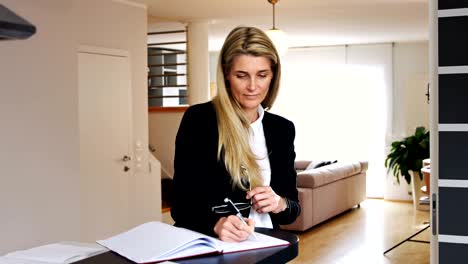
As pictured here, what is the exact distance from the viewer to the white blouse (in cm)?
177

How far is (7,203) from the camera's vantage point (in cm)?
447

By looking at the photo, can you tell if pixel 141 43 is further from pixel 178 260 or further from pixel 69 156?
pixel 178 260

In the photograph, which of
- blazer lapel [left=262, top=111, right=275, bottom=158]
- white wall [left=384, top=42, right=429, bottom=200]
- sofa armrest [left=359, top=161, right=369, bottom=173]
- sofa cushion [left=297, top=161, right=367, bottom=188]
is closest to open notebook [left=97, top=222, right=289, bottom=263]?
blazer lapel [left=262, top=111, right=275, bottom=158]

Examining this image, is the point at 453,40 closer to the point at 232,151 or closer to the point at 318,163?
the point at 232,151

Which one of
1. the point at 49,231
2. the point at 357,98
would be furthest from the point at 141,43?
the point at 357,98

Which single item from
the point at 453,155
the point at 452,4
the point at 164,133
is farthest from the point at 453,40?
the point at 164,133

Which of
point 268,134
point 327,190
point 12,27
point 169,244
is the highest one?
point 12,27

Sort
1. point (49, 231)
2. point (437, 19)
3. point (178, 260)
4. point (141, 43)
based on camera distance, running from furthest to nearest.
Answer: point (141, 43) < point (49, 231) < point (437, 19) < point (178, 260)

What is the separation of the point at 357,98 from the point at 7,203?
6982mm

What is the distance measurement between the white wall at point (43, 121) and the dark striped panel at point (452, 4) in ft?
10.3

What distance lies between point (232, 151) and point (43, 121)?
11.4ft

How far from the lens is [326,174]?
25.9 ft

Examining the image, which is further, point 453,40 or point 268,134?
point 453,40

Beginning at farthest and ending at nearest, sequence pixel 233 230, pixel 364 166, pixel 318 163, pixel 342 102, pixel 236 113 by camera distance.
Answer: pixel 342 102, pixel 364 166, pixel 318 163, pixel 236 113, pixel 233 230
